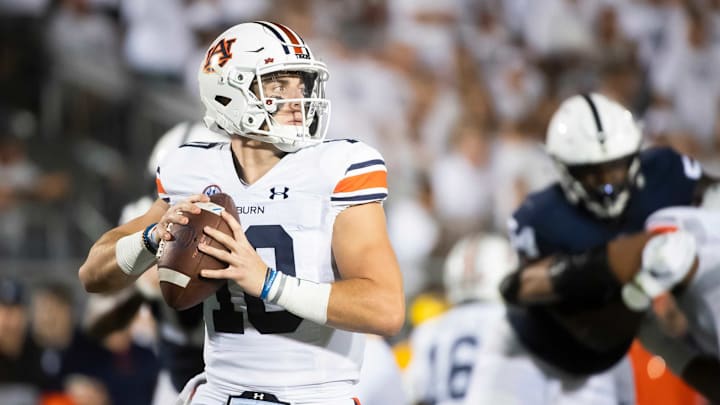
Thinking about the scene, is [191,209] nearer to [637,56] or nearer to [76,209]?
[76,209]

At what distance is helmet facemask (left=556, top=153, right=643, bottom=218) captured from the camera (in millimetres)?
4273

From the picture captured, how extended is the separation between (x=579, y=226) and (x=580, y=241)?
0.06 metres

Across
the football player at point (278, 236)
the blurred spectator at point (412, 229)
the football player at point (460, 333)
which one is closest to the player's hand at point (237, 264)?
the football player at point (278, 236)

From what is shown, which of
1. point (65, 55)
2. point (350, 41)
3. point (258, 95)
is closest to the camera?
point (258, 95)

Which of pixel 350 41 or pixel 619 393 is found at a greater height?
pixel 350 41

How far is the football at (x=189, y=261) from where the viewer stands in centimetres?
276

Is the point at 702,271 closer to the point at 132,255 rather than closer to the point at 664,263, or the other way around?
the point at 664,263

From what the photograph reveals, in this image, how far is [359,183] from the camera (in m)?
2.88

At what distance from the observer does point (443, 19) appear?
406 inches

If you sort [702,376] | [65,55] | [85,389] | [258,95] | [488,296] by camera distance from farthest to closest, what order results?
[65,55], [85,389], [488,296], [702,376], [258,95]

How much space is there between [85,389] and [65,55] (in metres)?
3.58

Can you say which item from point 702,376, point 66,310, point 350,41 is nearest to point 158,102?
point 350,41

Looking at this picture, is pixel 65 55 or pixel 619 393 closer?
pixel 619 393

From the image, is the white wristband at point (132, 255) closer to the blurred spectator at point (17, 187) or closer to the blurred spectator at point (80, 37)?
the blurred spectator at point (17, 187)
